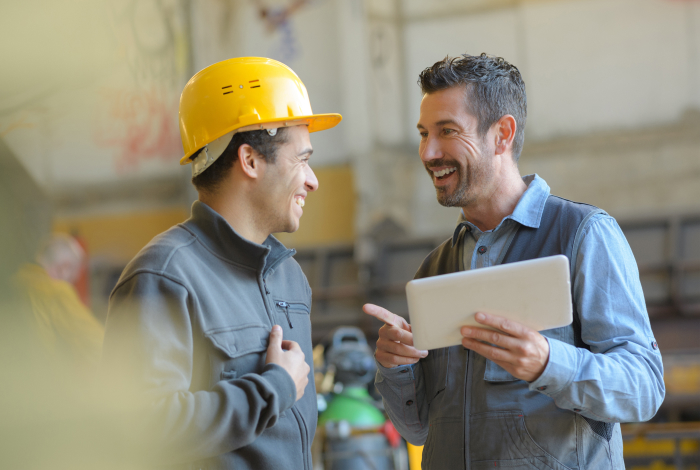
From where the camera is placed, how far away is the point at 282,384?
1.38 metres

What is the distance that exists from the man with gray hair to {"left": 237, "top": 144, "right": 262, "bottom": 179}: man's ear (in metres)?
0.48

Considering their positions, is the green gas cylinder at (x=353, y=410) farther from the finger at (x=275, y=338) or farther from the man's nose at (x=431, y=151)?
the finger at (x=275, y=338)

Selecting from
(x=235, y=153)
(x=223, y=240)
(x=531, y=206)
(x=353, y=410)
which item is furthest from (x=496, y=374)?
(x=353, y=410)

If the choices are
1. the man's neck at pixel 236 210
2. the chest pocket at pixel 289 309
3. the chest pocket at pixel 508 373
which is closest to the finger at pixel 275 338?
the chest pocket at pixel 289 309

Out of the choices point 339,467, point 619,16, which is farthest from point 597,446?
point 619,16

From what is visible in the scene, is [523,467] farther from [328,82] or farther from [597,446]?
[328,82]

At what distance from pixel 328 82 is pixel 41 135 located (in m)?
9.91

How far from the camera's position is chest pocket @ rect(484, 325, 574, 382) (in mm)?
1688

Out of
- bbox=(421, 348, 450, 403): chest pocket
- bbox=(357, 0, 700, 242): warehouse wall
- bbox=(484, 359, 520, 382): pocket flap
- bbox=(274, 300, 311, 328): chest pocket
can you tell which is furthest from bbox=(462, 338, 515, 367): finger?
bbox=(357, 0, 700, 242): warehouse wall

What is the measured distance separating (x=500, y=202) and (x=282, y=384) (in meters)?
0.97

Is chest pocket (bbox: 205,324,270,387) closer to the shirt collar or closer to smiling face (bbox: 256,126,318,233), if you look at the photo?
smiling face (bbox: 256,126,318,233)

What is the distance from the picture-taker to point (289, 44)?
1012cm

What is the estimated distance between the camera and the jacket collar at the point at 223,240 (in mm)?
1585


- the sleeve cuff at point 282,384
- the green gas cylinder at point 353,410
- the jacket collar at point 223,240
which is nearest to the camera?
the sleeve cuff at point 282,384
